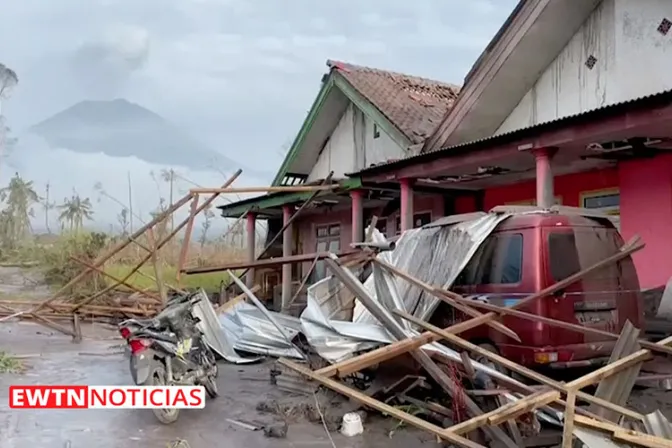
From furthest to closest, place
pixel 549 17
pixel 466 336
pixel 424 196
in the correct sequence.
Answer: pixel 424 196 < pixel 549 17 < pixel 466 336

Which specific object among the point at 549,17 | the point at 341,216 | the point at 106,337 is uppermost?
the point at 549,17

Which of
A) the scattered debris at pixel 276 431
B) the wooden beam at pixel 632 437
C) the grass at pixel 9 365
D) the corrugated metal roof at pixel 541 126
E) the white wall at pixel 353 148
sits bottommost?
the grass at pixel 9 365

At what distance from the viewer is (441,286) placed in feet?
24.6

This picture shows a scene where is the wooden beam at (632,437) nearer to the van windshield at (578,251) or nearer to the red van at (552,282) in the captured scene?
the red van at (552,282)

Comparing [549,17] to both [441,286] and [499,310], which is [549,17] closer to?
[441,286]

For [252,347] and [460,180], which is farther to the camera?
[460,180]

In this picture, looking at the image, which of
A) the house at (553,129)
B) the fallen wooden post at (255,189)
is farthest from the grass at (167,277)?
the house at (553,129)

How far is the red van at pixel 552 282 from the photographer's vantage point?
6660 mm

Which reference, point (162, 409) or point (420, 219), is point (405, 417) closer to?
point (162, 409)

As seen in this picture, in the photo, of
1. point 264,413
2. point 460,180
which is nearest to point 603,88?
point 460,180

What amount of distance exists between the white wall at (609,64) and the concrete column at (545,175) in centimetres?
247

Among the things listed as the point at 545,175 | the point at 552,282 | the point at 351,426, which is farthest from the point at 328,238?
the point at 351,426

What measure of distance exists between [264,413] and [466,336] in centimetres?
245

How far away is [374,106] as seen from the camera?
51.3 ft
